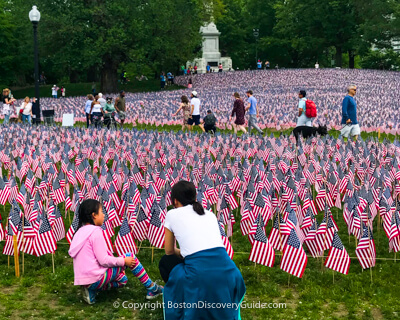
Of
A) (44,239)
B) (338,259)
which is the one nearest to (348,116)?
(338,259)

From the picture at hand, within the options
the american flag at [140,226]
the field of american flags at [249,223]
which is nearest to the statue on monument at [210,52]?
the field of american flags at [249,223]

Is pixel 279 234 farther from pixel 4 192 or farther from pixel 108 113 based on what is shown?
pixel 108 113

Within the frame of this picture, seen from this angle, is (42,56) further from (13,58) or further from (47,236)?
(47,236)

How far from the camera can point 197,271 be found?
17.3 feet

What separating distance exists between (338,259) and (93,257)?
2.96 meters

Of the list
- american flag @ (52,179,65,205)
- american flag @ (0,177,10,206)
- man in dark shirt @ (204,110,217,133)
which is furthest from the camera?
man in dark shirt @ (204,110,217,133)

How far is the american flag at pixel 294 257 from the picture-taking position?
751 cm

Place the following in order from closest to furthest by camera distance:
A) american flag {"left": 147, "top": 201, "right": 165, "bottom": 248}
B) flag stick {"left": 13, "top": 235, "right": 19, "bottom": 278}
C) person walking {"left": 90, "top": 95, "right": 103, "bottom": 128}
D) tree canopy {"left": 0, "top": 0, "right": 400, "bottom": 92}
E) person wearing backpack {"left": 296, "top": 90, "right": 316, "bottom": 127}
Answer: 1. flag stick {"left": 13, "top": 235, "right": 19, "bottom": 278}
2. american flag {"left": 147, "top": 201, "right": 165, "bottom": 248}
3. person wearing backpack {"left": 296, "top": 90, "right": 316, "bottom": 127}
4. person walking {"left": 90, "top": 95, "right": 103, "bottom": 128}
5. tree canopy {"left": 0, "top": 0, "right": 400, "bottom": 92}

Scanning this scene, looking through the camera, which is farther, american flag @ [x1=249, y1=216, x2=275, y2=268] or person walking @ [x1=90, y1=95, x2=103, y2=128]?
person walking @ [x1=90, y1=95, x2=103, y2=128]

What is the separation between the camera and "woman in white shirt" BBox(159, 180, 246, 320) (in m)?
5.25

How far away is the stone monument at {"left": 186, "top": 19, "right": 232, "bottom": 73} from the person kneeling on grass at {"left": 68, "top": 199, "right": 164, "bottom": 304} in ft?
218

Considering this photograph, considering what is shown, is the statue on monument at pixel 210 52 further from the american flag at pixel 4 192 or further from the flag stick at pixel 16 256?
the flag stick at pixel 16 256

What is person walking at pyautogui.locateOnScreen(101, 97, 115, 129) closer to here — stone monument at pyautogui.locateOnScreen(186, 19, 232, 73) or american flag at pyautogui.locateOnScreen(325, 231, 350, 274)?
american flag at pyautogui.locateOnScreen(325, 231, 350, 274)

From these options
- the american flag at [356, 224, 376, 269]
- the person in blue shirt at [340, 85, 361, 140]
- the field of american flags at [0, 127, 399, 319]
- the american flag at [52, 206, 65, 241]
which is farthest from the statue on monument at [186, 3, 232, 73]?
the american flag at [356, 224, 376, 269]
